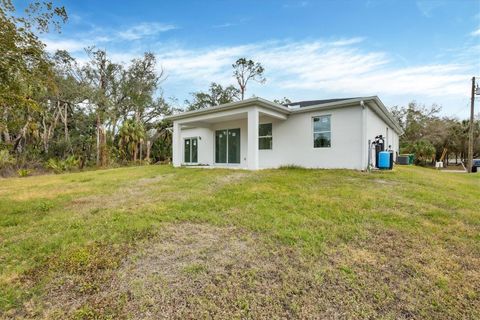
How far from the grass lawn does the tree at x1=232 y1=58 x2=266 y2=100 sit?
2245 centimetres

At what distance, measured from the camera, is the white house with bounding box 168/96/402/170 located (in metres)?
9.44

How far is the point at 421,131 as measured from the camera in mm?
27406

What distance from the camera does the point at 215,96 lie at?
26688 mm

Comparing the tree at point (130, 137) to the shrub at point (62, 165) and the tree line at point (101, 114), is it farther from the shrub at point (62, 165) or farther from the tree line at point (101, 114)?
the shrub at point (62, 165)

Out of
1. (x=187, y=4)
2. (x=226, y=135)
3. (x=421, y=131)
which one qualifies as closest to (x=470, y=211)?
(x=226, y=135)

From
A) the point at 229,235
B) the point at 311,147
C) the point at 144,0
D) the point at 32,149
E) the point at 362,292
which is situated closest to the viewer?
the point at 362,292

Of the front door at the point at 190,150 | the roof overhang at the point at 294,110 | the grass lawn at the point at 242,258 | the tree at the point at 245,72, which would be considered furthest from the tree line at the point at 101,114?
the grass lawn at the point at 242,258

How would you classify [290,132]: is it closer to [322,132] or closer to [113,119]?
[322,132]

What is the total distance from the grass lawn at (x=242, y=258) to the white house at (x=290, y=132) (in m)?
4.19

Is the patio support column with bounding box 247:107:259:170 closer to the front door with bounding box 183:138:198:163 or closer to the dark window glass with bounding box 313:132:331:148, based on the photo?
the dark window glass with bounding box 313:132:331:148

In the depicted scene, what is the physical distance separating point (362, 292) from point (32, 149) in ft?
72.4

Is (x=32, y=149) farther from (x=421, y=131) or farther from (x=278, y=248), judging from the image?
(x=421, y=131)

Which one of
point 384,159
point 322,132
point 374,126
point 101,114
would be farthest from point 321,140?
point 101,114

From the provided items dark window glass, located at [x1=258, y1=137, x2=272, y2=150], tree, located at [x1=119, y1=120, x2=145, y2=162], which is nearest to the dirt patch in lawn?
dark window glass, located at [x1=258, y1=137, x2=272, y2=150]
